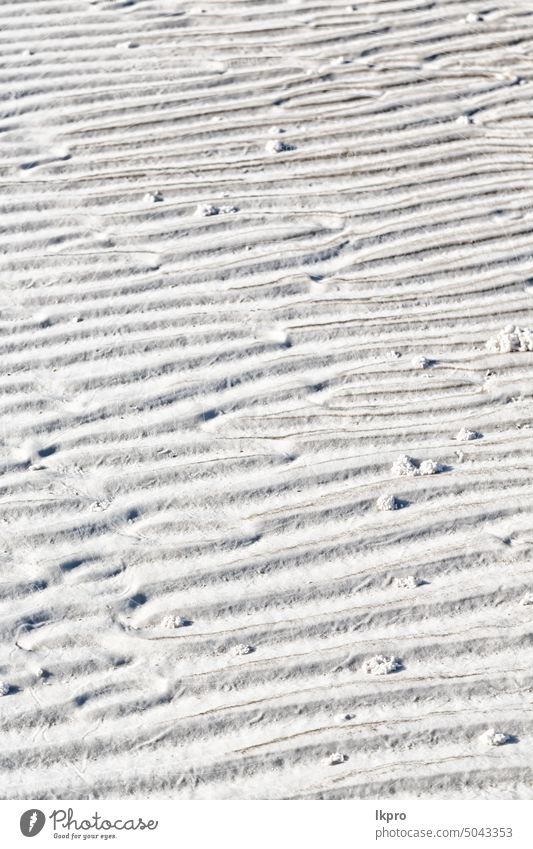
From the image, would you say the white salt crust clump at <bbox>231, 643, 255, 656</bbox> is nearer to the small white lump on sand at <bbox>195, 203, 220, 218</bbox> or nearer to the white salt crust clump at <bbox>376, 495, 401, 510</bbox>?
the white salt crust clump at <bbox>376, 495, 401, 510</bbox>

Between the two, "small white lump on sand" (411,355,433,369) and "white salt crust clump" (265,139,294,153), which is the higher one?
"white salt crust clump" (265,139,294,153)

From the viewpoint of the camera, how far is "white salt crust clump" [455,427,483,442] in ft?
11.8

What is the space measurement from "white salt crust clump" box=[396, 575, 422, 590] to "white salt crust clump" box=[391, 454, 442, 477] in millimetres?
368

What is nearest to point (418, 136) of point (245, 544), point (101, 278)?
point (101, 278)

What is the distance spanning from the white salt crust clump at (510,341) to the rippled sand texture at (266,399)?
0.04ft

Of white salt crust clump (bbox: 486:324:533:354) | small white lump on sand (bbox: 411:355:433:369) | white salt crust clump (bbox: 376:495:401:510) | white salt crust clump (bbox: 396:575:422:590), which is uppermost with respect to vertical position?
small white lump on sand (bbox: 411:355:433:369)

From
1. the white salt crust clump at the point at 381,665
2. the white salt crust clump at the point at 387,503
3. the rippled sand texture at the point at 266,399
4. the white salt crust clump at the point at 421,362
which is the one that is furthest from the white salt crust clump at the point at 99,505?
the white salt crust clump at the point at 421,362

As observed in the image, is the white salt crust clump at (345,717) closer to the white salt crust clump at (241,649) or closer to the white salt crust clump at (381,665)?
the white salt crust clump at (381,665)

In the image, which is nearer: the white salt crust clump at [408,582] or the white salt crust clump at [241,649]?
Answer: the white salt crust clump at [241,649]

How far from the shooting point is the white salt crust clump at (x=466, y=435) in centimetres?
361

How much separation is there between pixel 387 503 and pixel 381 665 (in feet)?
1.75

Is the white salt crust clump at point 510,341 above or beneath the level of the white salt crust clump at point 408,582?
above

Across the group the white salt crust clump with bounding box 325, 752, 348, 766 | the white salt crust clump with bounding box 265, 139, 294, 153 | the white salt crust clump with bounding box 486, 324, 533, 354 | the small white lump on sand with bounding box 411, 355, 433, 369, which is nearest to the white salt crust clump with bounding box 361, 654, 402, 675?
the white salt crust clump with bounding box 325, 752, 348, 766

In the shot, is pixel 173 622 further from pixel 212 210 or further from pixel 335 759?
pixel 212 210
